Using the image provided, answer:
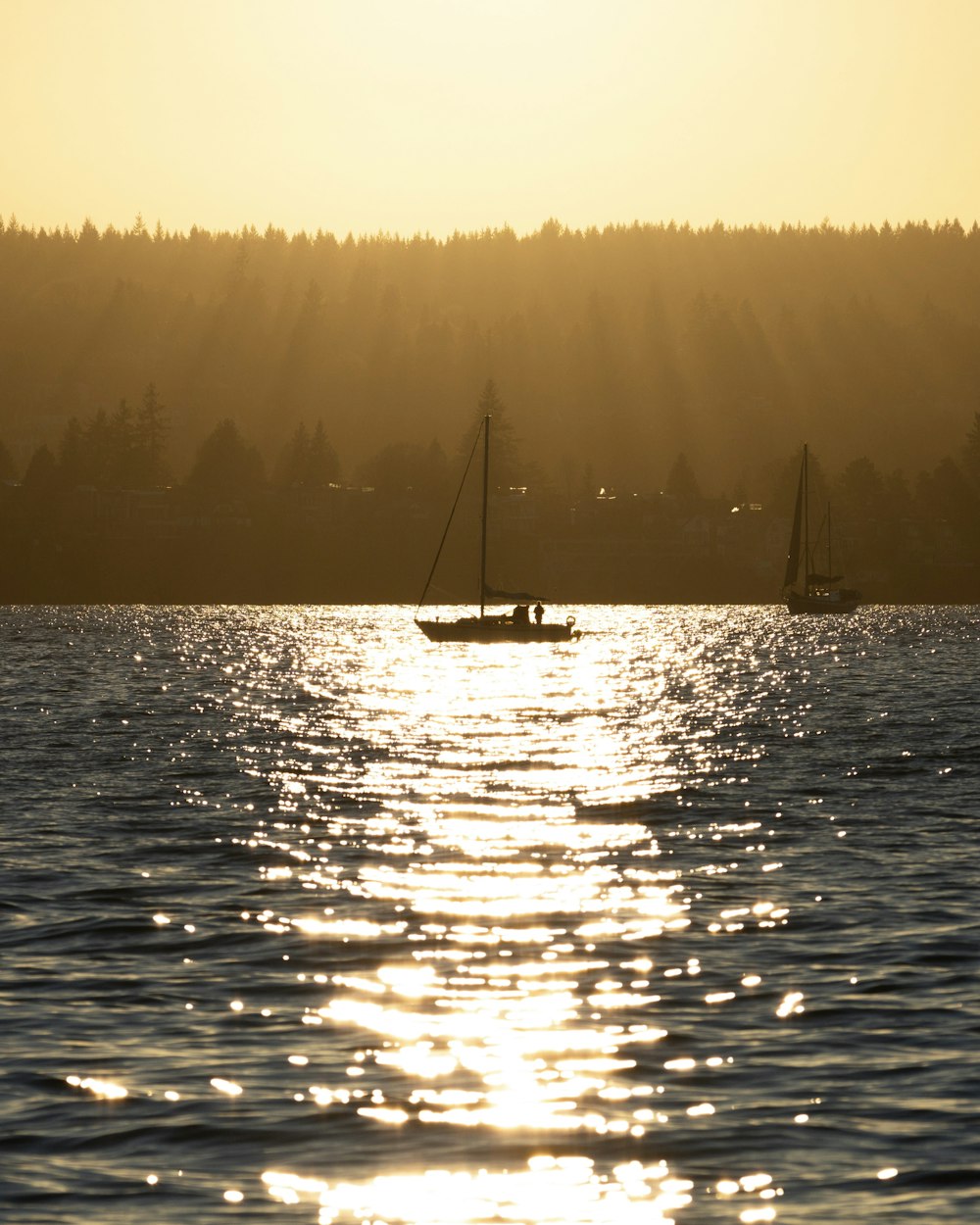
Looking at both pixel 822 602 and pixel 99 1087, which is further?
pixel 822 602

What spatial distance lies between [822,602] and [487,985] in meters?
179

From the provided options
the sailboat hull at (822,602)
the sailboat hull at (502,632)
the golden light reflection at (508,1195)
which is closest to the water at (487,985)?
the golden light reflection at (508,1195)

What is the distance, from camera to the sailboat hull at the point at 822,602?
19638cm

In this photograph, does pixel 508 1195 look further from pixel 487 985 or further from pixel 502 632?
pixel 502 632

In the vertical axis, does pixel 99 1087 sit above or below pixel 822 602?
below

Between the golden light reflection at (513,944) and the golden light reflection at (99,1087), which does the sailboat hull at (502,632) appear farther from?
the golden light reflection at (99,1087)

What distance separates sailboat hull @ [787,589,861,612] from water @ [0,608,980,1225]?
145m

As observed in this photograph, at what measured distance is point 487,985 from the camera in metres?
21.7

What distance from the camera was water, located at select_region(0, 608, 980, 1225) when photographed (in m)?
14.9

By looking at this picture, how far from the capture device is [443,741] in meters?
56.4

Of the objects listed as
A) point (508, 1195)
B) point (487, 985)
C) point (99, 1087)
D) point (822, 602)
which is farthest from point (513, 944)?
point (822, 602)

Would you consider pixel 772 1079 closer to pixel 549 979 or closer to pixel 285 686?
pixel 549 979

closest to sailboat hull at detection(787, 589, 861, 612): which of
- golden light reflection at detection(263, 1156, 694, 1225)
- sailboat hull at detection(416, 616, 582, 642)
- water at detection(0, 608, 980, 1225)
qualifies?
sailboat hull at detection(416, 616, 582, 642)

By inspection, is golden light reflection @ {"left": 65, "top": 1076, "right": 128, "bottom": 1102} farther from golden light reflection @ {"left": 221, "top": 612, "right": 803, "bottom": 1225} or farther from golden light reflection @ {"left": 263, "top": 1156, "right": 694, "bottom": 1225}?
golden light reflection @ {"left": 263, "top": 1156, "right": 694, "bottom": 1225}
